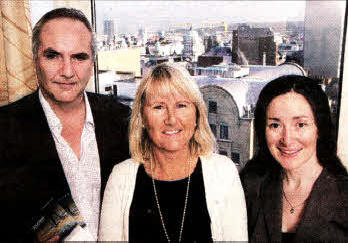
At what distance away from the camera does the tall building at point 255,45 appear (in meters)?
1.80

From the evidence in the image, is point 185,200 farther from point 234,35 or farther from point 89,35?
point 234,35

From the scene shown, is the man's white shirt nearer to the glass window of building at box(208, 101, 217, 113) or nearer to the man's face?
the man's face

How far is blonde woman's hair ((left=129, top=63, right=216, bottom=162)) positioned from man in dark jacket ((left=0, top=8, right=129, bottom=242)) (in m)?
Answer: 0.22

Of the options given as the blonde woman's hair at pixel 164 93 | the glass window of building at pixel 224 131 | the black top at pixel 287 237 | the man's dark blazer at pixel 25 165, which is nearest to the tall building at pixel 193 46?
the glass window of building at pixel 224 131

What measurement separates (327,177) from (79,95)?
→ 3.51 ft

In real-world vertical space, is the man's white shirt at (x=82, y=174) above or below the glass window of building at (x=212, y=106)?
below

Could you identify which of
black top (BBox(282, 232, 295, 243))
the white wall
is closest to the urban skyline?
the white wall

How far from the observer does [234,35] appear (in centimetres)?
184

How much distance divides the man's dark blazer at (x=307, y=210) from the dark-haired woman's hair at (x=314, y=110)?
0.20ft

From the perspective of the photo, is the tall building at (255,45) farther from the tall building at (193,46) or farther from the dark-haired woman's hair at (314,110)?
the dark-haired woman's hair at (314,110)

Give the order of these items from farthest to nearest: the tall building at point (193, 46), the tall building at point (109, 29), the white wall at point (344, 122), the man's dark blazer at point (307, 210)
Answer: the tall building at point (109, 29) → the tall building at point (193, 46) → the white wall at point (344, 122) → the man's dark blazer at point (307, 210)

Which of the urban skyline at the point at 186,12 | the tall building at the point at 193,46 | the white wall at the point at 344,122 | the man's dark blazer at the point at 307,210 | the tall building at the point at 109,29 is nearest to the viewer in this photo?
the man's dark blazer at the point at 307,210

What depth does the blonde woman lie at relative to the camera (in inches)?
53.8

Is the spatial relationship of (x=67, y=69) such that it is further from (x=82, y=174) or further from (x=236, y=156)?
(x=236, y=156)
